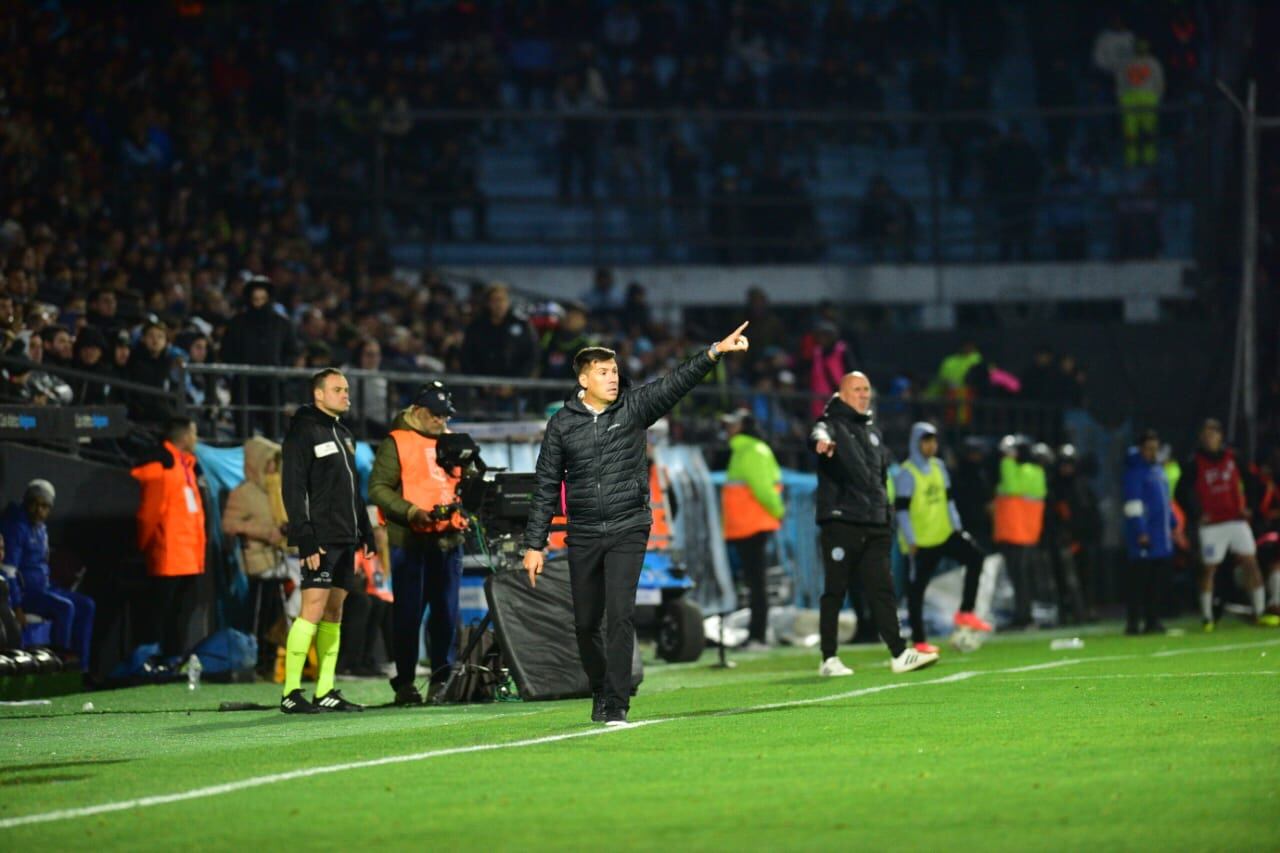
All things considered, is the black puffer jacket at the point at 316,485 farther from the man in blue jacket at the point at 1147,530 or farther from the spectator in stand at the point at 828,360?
the spectator in stand at the point at 828,360

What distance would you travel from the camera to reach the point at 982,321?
1299 inches

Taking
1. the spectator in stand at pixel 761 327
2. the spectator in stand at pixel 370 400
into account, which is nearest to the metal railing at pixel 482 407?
the spectator in stand at pixel 370 400

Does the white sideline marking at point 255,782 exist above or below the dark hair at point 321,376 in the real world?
below

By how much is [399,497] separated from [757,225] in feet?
61.0

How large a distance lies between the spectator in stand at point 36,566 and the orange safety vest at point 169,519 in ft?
2.27

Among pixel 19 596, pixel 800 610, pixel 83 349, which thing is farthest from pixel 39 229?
pixel 800 610

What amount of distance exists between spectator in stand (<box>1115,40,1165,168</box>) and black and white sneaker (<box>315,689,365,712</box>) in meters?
21.9

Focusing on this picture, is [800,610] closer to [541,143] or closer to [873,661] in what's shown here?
[873,661]

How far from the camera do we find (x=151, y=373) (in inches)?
742

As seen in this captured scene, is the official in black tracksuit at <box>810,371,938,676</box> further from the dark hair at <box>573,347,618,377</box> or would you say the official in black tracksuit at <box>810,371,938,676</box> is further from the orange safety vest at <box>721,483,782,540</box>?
the orange safety vest at <box>721,483,782,540</box>

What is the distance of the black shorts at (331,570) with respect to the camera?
1384 centimetres

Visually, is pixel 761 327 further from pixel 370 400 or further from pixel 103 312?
pixel 103 312

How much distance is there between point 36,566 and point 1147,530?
1131cm

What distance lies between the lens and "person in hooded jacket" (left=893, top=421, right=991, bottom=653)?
64.3 ft
